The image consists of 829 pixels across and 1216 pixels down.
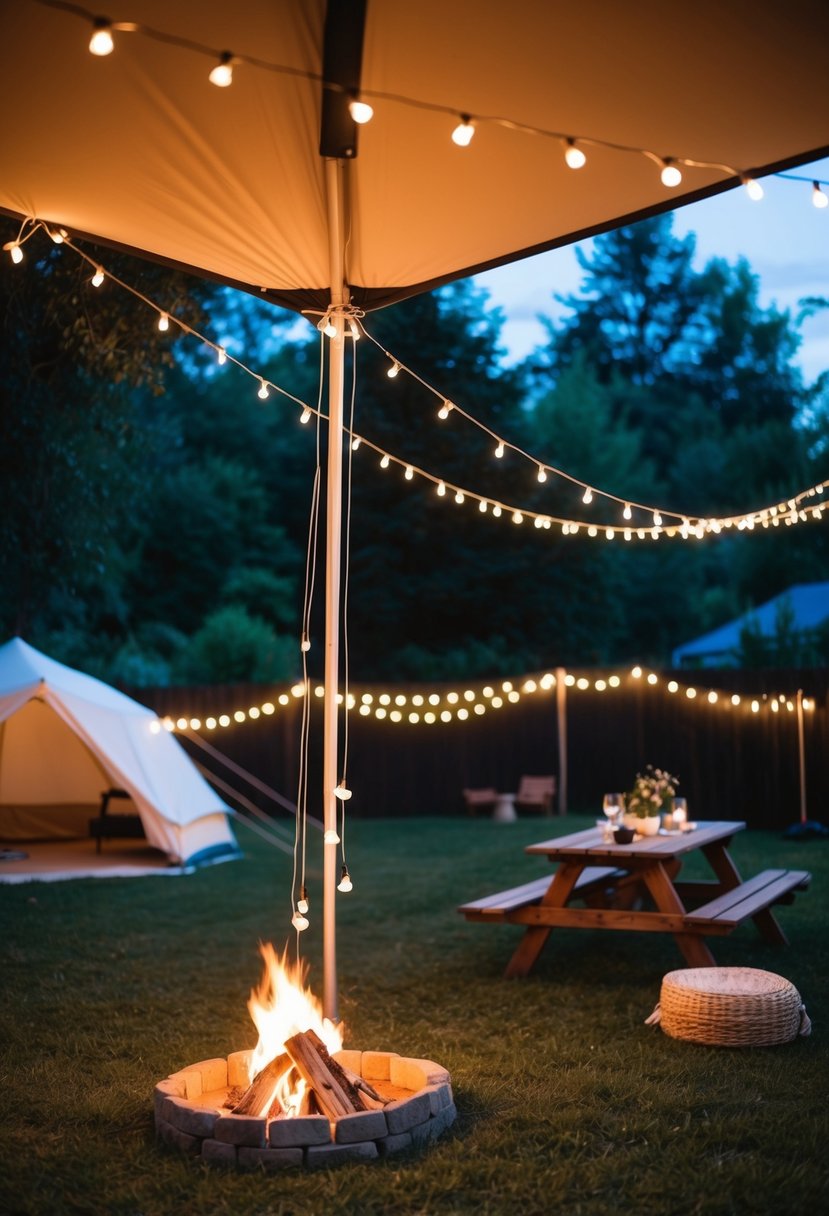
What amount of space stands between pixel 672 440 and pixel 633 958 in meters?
27.7

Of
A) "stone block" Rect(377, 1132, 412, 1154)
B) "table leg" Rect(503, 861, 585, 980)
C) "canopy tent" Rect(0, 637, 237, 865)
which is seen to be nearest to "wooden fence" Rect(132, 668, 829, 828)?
"canopy tent" Rect(0, 637, 237, 865)

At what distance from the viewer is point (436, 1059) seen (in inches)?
169

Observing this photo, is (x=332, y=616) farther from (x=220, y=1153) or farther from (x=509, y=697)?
(x=509, y=697)

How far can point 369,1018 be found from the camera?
195 inches

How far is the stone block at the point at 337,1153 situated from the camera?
3180 mm

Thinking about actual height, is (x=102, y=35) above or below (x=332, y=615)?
above

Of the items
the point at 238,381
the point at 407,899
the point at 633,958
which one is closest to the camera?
the point at 633,958

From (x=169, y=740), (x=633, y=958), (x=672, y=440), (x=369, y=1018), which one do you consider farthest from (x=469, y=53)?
(x=672, y=440)

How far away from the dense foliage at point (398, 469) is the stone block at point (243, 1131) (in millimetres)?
5941

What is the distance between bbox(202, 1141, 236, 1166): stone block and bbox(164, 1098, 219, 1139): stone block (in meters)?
0.04

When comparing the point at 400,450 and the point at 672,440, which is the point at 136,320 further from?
the point at 672,440

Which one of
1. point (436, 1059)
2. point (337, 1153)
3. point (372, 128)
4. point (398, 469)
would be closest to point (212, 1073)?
point (337, 1153)

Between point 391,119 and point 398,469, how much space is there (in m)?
17.5

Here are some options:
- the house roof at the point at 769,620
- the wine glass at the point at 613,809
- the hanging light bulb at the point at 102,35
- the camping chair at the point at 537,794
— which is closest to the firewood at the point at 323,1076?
the hanging light bulb at the point at 102,35
